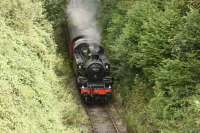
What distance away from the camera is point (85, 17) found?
102ft

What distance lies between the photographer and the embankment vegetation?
1251 centimetres

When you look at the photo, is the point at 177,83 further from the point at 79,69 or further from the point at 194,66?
the point at 79,69

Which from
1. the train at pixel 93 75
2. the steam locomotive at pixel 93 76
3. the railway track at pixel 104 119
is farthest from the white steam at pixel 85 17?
the railway track at pixel 104 119

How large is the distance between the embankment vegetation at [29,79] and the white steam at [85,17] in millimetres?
5455

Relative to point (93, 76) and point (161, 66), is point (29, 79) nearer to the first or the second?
point (161, 66)

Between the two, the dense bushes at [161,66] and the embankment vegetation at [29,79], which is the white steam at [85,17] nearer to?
the dense bushes at [161,66]

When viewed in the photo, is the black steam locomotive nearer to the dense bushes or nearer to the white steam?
the dense bushes

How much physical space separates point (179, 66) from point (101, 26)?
48.1 feet

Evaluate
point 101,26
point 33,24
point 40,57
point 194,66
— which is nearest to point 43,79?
point 40,57

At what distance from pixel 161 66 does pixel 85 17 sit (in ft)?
45.8

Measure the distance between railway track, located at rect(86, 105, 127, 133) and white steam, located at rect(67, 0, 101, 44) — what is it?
6.02 m

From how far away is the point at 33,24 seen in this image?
21.0m

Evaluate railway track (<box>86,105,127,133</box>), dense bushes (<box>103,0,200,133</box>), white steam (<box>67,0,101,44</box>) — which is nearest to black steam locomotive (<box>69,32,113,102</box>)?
railway track (<box>86,105,127,133</box>)

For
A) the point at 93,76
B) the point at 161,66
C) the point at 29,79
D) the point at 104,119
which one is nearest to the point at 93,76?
the point at 93,76
